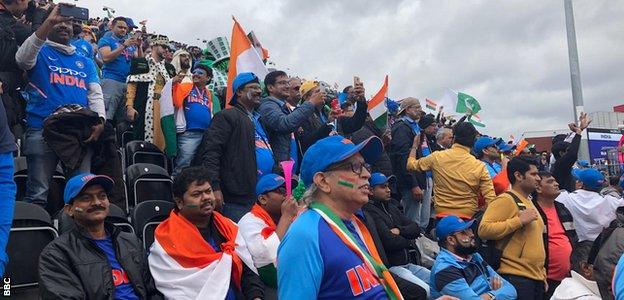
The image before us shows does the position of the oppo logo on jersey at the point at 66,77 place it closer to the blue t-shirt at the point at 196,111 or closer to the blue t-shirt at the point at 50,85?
the blue t-shirt at the point at 50,85

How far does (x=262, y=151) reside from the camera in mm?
5809

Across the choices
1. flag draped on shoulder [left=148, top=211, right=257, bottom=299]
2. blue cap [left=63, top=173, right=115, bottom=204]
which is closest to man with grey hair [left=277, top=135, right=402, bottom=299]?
flag draped on shoulder [left=148, top=211, right=257, bottom=299]

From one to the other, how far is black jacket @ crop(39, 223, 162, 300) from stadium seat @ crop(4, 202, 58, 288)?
410mm

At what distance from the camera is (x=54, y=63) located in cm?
522

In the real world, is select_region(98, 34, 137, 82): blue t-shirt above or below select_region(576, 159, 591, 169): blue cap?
above

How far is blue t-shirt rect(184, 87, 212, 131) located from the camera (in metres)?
6.70

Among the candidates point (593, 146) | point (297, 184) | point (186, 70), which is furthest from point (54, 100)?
point (593, 146)

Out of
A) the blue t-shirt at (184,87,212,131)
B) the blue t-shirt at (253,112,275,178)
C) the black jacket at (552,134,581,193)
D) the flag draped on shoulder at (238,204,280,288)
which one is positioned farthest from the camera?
the black jacket at (552,134,581,193)

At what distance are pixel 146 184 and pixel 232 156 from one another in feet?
3.97

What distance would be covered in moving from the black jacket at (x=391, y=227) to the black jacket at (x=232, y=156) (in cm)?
116

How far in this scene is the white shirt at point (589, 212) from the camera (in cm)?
633

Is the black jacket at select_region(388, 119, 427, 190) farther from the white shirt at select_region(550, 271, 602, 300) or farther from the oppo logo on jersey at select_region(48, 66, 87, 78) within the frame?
the oppo logo on jersey at select_region(48, 66, 87, 78)

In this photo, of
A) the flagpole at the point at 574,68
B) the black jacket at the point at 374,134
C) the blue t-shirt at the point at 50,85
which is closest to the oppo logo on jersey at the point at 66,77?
the blue t-shirt at the point at 50,85

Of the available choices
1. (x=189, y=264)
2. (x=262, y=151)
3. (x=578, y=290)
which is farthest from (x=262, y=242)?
(x=578, y=290)
